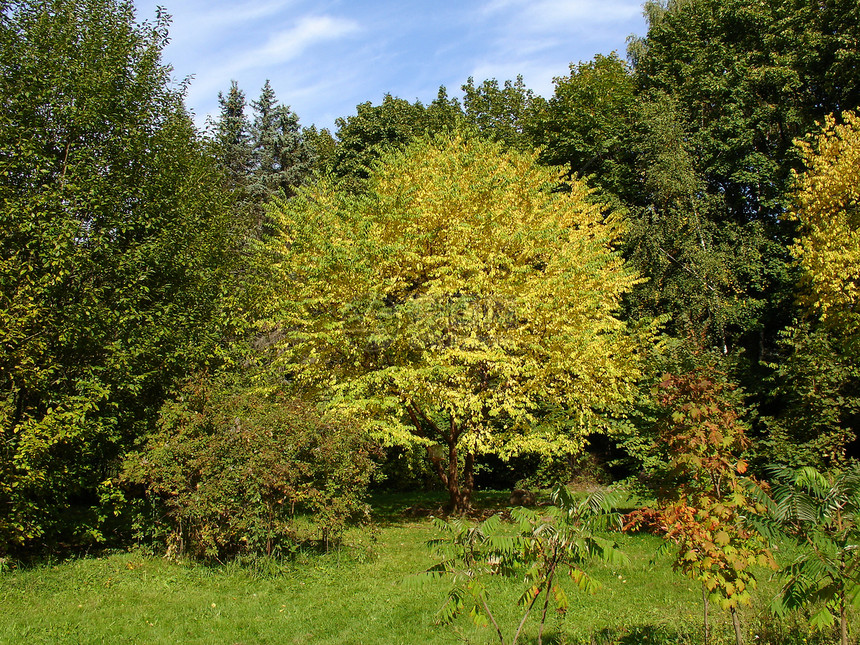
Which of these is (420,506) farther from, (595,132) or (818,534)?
(595,132)

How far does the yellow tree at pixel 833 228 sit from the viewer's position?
1382cm

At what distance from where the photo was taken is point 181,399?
9.84 metres

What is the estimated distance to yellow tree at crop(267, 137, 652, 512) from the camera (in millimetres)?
10914

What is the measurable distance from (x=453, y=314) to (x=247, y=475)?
4.72 m

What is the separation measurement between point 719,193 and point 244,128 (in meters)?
24.4

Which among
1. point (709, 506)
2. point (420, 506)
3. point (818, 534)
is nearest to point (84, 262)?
point (709, 506)

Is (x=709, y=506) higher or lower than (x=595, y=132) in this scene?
lower

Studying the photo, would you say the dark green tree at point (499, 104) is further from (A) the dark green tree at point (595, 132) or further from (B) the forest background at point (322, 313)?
(B) the forest background at point (322, 313)

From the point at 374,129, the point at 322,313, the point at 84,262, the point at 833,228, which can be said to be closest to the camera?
the point at 84,262

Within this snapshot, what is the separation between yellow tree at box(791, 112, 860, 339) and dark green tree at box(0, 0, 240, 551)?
13.9 m

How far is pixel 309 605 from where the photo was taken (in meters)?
6.99

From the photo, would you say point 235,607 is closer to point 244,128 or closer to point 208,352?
point 208,352

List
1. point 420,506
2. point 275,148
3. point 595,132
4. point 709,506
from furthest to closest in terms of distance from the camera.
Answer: point 275,148 → point 595,132 → point 420,506 → point 709,506

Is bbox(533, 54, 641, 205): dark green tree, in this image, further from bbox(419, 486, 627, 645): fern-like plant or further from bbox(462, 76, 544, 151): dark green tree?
bbox(419, 486, 627, 645): fern-like plant
